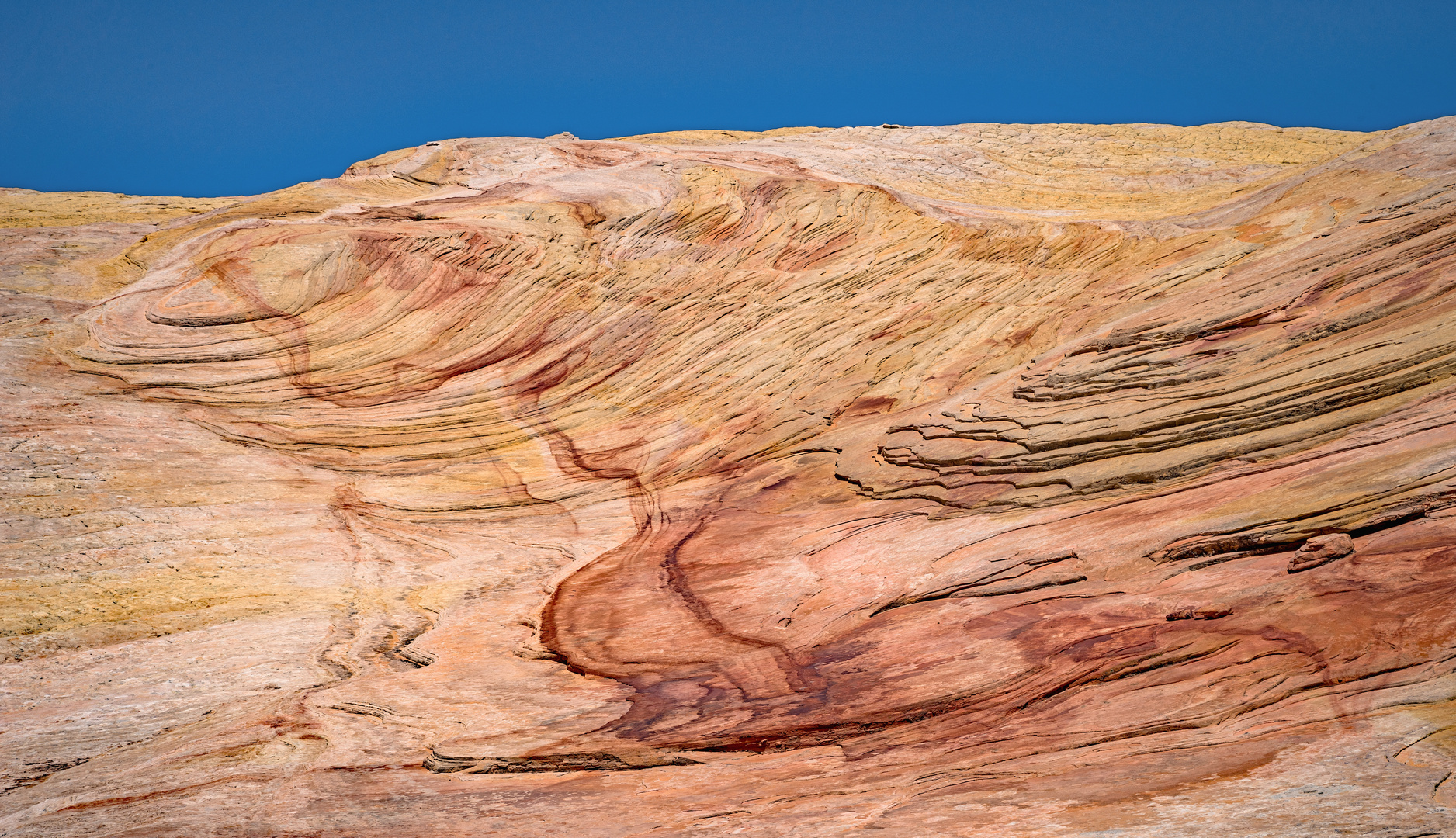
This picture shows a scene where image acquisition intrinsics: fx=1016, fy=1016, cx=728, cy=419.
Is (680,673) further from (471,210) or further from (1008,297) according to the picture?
(471,210)

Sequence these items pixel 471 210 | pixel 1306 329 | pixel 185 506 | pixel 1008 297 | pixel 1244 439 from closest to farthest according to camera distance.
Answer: pixel 1244 439 → pixel 1306 329 → pixel 185 506 → pixel 1008 297 → pixel 471 210

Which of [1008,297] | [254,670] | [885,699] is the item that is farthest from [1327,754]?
[1008,297]

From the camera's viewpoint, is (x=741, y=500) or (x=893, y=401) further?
(x=893, y=401)

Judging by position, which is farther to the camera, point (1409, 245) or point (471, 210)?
point (471, 210)

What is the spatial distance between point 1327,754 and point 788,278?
80.7 ft

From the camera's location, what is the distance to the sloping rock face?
1145 centimetres

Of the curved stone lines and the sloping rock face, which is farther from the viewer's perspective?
the curved stone lines

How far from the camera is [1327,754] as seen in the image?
1004 centimetres

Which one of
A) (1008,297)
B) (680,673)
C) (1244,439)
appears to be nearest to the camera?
(680,673)

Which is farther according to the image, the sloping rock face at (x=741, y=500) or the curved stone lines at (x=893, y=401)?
the curved stone lines at (x=893, y=401)

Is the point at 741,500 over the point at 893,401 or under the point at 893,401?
under

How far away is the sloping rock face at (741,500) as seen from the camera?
11.4 metres

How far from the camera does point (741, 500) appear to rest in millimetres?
24203

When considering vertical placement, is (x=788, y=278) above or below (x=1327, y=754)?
above
